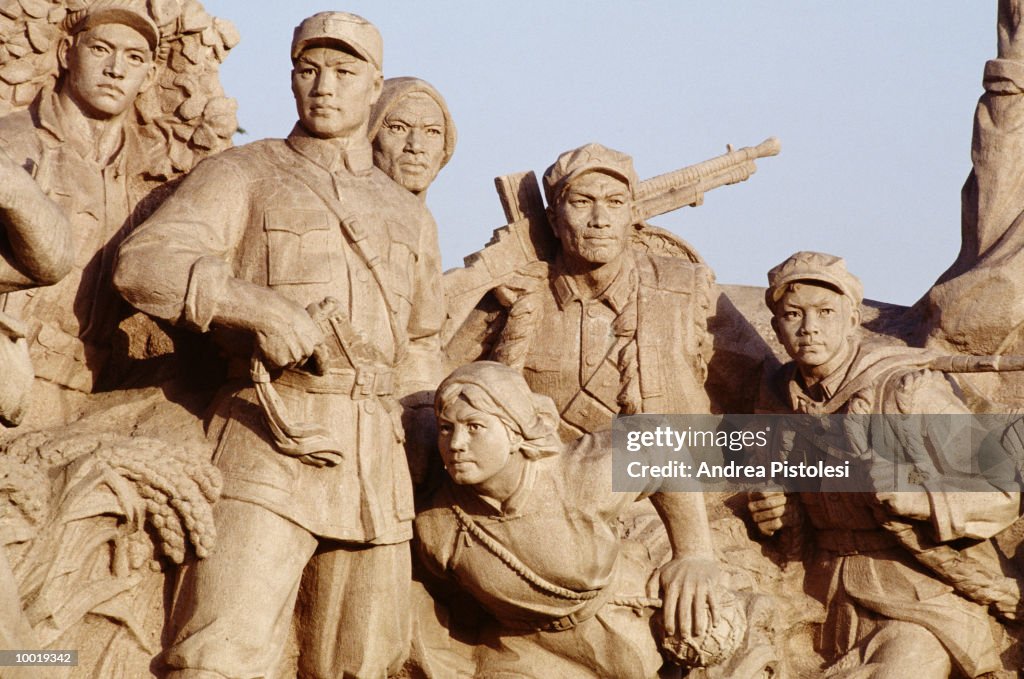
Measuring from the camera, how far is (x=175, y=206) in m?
8.27

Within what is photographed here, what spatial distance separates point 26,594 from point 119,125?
2.04m

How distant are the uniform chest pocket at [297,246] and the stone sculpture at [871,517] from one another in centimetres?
216

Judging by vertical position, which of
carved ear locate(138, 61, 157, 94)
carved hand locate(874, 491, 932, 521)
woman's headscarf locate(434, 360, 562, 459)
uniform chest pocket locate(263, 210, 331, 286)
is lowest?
carved hand locate(874, 491, 932, 521)

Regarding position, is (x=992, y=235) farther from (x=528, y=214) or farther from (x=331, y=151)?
(x=331, y=151)

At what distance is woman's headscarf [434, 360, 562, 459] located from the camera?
837 cm

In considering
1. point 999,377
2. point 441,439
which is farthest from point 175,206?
point 999,377

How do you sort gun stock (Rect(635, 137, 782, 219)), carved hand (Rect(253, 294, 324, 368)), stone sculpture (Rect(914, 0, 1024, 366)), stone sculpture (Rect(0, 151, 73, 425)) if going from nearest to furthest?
stone sculpture (Rect(0, 151, 73, 425)) → carved hand (Rect(253, 294, 324, 368)) → stone sculpture (Rect(914, 0, 1024, 366)) → gun stock (Rect(635, 137, 782, 219))

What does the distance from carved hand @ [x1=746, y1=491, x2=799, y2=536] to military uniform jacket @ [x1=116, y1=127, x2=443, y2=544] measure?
6.05 ft

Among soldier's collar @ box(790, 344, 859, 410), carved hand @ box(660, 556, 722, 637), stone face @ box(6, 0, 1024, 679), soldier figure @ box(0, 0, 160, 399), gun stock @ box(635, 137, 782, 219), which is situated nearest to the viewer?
stone face @ box(6, 0, 1024, 679)

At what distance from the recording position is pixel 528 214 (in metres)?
10.1

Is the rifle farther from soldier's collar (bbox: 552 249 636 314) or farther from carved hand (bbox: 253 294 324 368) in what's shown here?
carved hand (bbox: 253 294 324 368)

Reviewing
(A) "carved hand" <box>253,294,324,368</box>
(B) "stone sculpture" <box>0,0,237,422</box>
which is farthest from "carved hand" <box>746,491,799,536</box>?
(B) "stone sculpture" <box>0,0,237,422</box>

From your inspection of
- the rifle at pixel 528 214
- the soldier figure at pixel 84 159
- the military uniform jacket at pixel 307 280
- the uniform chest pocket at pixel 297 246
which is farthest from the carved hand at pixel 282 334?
the rifle at pixel 528 214

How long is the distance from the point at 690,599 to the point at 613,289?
5.06 ft
